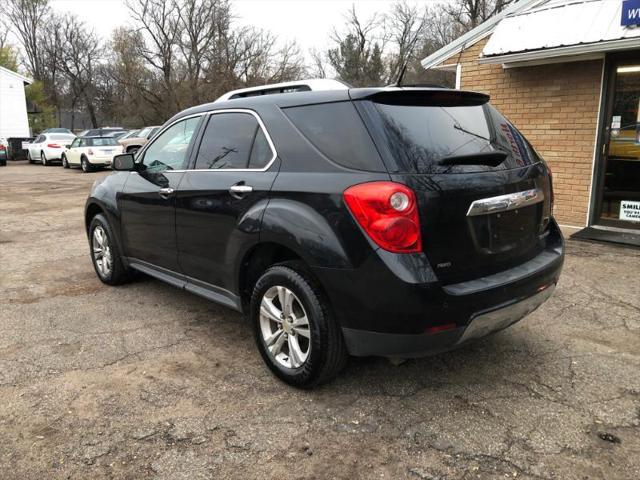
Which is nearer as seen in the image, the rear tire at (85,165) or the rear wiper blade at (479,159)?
the rear wiper blade at (479,159)

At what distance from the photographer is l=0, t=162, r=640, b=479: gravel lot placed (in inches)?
99.1

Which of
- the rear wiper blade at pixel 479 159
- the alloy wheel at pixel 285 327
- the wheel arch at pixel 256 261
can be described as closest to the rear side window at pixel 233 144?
the wheel arch at pixel 256 261

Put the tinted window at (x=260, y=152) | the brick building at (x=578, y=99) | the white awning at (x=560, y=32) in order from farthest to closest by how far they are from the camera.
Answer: the brick building at (x=578, y=99) < the white awning at (x=560, y=32) < the tinted window at (x=260, y=152)

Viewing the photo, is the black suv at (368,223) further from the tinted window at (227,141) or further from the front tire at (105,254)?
the front tire at (105,254)

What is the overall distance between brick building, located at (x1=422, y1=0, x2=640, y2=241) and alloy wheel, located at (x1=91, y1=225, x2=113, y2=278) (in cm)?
566

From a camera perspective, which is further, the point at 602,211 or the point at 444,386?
the point at 602,211

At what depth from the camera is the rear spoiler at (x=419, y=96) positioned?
2902mm

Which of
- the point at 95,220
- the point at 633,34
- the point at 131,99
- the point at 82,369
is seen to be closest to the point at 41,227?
the point at 95,220

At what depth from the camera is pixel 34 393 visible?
3.21m

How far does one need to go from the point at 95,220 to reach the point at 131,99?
40.2m

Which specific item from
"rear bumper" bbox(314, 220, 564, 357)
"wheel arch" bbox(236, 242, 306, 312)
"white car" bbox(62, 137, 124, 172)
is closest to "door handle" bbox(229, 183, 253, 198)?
"wheel arch" bbox(236, 242, 306, 312)

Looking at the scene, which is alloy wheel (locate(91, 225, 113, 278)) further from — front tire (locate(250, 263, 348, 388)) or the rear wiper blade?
the rear wiper blade

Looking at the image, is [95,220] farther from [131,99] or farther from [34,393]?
[131,99]

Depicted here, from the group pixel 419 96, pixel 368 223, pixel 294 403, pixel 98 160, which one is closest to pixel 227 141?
pixel 419 96
